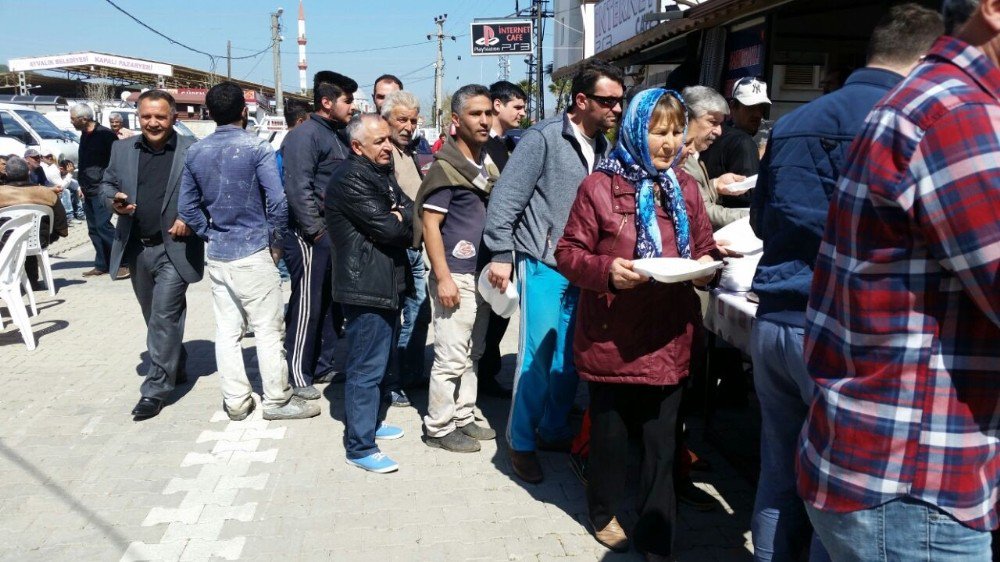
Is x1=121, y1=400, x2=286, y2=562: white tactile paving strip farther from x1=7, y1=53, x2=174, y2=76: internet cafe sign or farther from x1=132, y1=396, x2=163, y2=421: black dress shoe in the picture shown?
x1=7, y1=53, x2=174, y2=76: internet cafe sign

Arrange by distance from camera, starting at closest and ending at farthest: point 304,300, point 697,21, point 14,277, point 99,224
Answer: point 304,300, point 14,277, point 697,21, point 99,224

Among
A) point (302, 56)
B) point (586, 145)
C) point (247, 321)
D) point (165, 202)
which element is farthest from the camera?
point (302, 56)

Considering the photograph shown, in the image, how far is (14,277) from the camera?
6785mm

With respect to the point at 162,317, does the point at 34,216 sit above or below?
above

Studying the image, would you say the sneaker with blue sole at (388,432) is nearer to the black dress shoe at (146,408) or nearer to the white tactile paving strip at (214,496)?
the white tactile paving strip at (214,496)

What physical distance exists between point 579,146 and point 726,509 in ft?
6.21

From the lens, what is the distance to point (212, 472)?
4.29 m

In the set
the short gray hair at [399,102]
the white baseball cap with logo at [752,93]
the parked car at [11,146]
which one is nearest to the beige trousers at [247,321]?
the short gray hair at [399,102]

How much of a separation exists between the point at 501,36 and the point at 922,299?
124 feet

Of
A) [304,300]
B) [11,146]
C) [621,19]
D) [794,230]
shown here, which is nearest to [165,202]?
[304,300]

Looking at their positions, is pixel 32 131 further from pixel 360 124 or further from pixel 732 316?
pixel 732 316

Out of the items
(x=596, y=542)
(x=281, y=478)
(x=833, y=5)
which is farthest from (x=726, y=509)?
(x=833, y=5)

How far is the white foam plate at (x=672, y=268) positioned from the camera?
8.63 feet

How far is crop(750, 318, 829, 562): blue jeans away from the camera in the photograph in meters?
2.46
